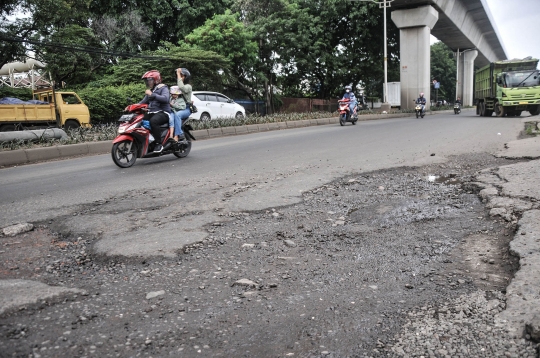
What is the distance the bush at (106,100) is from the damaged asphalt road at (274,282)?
49.8 feet

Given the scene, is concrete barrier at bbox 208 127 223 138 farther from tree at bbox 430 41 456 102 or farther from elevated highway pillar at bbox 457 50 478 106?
tree at bbox 430 41 456 102

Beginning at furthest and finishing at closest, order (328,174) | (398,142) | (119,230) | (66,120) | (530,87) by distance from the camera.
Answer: (530,87), (66,120), (398,142), (328,174), (119,230)

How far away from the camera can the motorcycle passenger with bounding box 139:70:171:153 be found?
696 centimetres

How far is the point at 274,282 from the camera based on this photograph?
2.32 m

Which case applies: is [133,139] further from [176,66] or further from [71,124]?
[176,66]

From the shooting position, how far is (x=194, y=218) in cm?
360

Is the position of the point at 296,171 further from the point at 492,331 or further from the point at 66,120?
the point at 66,120

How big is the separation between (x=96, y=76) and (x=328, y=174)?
20.3 m

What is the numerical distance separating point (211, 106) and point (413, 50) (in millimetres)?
17316

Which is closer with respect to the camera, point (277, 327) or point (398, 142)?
point (277, 327)

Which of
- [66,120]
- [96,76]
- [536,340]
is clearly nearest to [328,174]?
[536,340]

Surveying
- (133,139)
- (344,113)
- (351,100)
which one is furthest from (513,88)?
(133,139)

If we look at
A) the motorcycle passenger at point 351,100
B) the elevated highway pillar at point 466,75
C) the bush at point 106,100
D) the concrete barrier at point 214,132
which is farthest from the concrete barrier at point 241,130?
the elevated highway pillar at point 466,75

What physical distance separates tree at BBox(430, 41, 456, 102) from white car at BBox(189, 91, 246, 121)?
51729 mm
